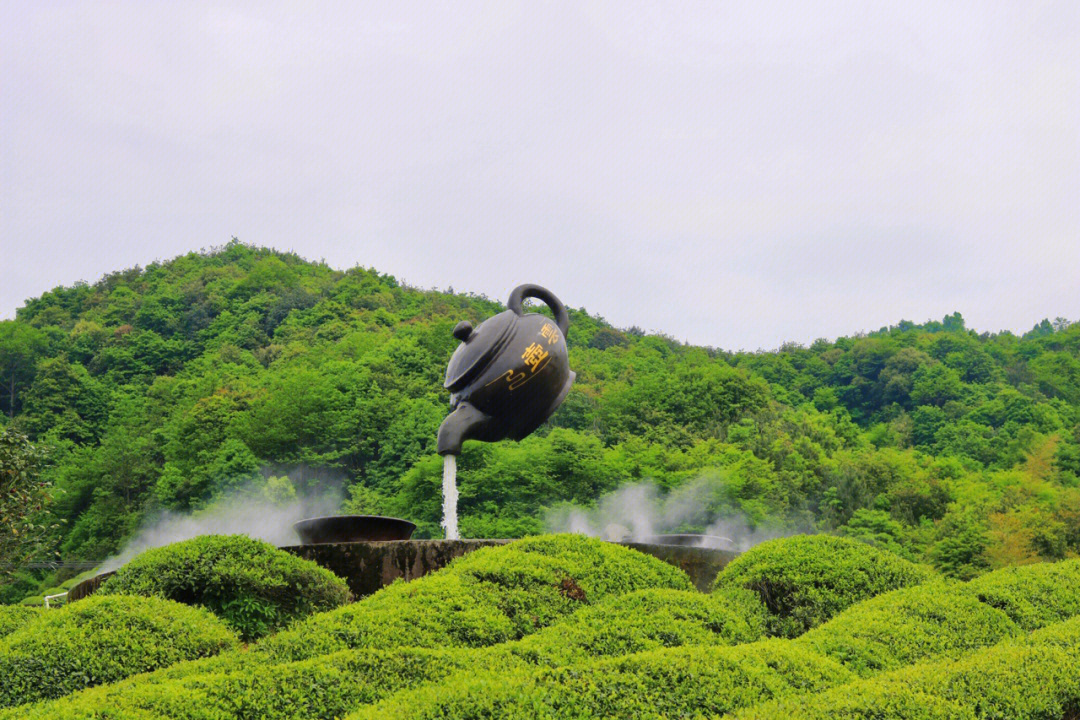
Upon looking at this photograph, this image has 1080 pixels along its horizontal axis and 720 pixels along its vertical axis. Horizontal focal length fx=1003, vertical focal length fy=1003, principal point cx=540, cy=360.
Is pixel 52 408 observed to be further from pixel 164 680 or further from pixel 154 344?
pixel 164 680

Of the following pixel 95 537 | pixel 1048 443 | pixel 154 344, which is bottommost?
pixel 95 537

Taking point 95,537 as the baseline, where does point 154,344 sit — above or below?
above

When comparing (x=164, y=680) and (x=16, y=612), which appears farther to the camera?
(x=16, y=612)

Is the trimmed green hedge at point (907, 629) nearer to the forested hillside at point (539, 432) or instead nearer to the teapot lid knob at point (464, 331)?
the teapot lid knob at point (464, 331)

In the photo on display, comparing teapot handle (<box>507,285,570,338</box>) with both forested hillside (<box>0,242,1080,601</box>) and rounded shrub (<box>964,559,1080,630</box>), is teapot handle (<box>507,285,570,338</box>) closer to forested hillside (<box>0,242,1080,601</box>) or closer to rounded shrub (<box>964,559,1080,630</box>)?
rounded shrub (<box>964,559,1080,630</box>)

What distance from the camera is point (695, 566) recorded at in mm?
8703

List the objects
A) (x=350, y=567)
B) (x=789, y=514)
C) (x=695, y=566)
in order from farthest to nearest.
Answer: (x=789, y=514) → (x=695, y=566) → (x=350, y=567)

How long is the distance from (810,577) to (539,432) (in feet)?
89.6

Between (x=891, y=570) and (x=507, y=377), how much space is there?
4.08 metres

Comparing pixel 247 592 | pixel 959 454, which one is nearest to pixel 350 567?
pixel 247 592

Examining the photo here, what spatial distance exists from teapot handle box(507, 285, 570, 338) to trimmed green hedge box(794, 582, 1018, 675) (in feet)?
15.9

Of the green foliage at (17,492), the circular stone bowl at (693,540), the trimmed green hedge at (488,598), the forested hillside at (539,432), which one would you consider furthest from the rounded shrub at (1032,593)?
the forested hillside at (539,432)

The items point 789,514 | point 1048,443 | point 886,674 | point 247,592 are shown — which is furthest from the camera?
point 1048,443

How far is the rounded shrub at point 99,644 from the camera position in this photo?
4914 mm
